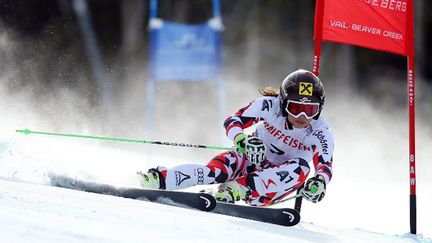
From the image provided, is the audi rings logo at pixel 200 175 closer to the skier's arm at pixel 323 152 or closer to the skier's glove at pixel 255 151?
the skier's glove at pixel 255 151

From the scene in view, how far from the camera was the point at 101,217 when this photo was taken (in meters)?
4.26

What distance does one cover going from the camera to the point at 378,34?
7398mm

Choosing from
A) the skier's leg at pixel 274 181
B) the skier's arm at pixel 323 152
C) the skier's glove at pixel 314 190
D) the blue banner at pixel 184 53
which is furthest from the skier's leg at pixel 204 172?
the blue banner at pixel 184 53

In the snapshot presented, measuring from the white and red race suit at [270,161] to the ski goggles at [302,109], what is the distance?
0.67 feet

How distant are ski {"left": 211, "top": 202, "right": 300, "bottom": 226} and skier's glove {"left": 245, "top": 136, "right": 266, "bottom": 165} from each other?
0.40 metres

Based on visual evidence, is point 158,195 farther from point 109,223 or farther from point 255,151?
point 109,223

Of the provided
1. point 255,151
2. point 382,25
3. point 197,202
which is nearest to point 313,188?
point 255,151

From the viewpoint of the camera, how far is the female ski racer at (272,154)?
20.9 feet

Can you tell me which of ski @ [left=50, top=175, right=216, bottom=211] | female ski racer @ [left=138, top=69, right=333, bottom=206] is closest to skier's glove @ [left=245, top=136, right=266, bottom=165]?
female ski racer @ [left=138, top=69, right=333, bottom=206]

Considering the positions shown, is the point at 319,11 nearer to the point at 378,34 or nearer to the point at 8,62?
the point at 378,34

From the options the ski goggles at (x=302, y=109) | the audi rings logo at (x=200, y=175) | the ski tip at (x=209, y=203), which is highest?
the ski goggles at (x=302, y=109)

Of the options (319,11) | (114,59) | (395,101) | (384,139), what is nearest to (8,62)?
(384,139)

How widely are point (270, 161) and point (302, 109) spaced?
1.91ft

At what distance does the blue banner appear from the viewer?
14.2 meters
